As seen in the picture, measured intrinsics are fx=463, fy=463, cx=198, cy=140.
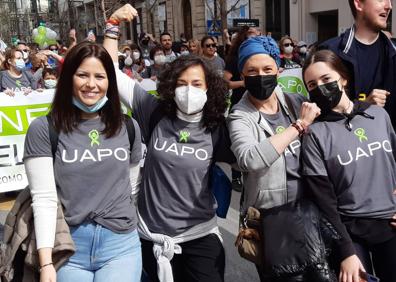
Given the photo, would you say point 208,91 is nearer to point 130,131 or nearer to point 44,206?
point 130,131

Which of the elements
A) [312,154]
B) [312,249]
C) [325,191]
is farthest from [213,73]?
[312,249]

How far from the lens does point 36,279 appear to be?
207 centimetres

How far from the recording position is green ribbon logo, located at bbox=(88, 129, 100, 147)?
2.14 meters

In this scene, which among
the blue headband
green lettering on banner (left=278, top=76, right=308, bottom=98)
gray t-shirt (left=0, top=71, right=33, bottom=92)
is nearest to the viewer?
the blue headband

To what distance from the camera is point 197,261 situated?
2367mm

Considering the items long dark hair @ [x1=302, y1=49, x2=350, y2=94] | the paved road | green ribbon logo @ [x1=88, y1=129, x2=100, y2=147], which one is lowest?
the paved road

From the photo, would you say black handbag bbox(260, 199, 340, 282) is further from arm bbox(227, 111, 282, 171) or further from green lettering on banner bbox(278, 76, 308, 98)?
green lettering on banner bbox(278, 76, 308, 98)

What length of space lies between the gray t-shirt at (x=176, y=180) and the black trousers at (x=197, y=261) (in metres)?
0.11

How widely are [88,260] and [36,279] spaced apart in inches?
9.5

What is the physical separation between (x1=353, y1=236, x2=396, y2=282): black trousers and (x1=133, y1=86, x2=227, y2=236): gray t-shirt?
0.77 meters

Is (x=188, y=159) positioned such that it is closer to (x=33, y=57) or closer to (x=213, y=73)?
(x=213, y=73)

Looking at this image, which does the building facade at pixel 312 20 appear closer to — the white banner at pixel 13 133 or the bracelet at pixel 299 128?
the white banner at pixel 13 133

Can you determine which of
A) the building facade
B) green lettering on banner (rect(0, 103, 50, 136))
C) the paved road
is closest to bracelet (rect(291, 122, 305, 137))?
the paved road

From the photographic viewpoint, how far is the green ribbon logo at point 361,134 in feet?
7.23
